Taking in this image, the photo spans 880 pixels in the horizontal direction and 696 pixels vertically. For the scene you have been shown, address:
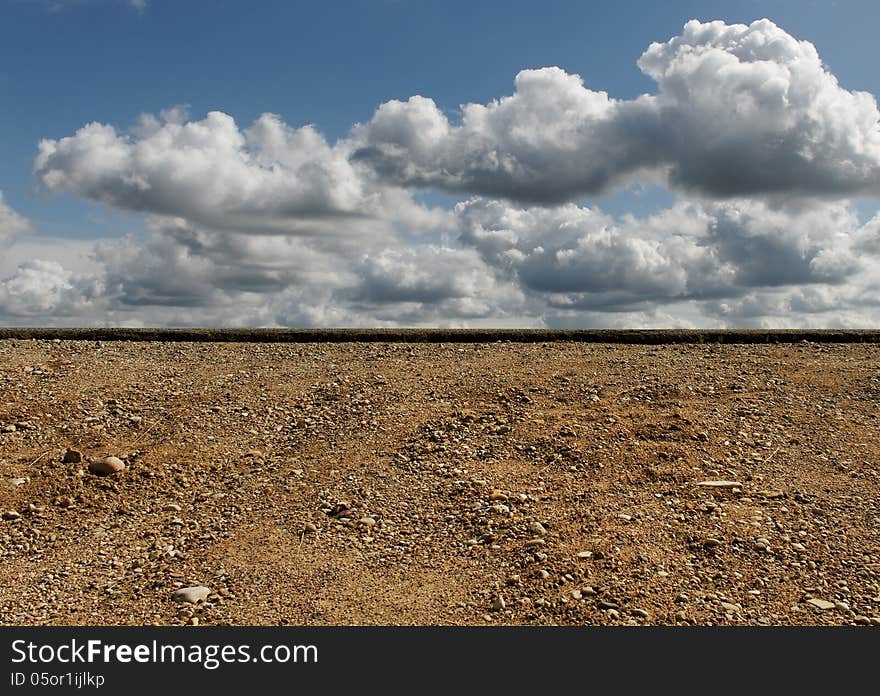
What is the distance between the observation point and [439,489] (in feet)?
24.9

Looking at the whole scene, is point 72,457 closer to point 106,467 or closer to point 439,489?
point 106,467

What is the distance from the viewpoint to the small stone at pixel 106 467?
805 centimetres

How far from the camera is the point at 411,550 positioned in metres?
6.61

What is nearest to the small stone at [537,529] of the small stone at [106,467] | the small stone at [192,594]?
the small stone at [192,594]

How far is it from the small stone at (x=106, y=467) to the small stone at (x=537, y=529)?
4593 millimetres

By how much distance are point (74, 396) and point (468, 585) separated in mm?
6643

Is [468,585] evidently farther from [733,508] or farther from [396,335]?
[396,335]

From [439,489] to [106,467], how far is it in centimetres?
371

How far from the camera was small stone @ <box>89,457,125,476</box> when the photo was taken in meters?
8.05

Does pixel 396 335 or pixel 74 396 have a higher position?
pixel 396 335

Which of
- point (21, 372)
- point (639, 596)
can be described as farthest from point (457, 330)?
point (639, 596)

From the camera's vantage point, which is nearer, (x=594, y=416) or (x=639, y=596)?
(x=639, y=596)

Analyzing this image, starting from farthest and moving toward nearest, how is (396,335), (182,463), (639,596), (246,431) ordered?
(396,335) < (246,431) < (182,463) < (639,596)

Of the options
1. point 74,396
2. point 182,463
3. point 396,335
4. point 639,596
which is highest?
point 396,335
